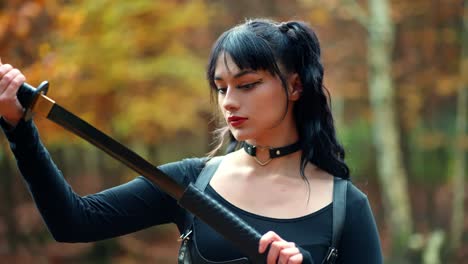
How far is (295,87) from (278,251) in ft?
2.02

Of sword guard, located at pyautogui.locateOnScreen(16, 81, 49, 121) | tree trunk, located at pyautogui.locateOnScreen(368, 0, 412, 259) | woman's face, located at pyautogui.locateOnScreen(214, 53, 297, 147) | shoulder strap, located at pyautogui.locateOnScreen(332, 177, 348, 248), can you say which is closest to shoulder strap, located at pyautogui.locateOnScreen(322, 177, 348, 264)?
shoulder strap, located at pyautogui.locateOnScreen(332, 177, 348, 248)

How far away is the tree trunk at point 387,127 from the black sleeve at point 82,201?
1082 centimetres

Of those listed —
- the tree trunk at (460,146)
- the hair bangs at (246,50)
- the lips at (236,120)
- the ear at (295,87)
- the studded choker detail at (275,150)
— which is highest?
the hair bangs at (246,50)

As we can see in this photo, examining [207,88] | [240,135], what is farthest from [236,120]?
[207,88]

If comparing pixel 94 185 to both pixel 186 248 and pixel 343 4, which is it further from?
pixel 186 248

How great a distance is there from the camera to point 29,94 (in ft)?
6.02

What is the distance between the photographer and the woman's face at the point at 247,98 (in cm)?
220

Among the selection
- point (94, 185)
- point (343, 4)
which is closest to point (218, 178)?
point (343, 4)

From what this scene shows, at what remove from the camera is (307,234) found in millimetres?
2182

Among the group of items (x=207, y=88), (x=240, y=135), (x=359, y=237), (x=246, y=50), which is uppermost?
(x=246, y=50)

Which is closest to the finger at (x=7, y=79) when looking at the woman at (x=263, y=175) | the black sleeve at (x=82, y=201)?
the black sleeve at (x=82, y=201)

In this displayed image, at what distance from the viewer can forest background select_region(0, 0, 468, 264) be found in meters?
9.98

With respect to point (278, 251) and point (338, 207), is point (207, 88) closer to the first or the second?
point (338, 207)

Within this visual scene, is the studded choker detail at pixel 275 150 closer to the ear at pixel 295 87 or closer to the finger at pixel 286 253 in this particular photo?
the ear at pixel 295 87
